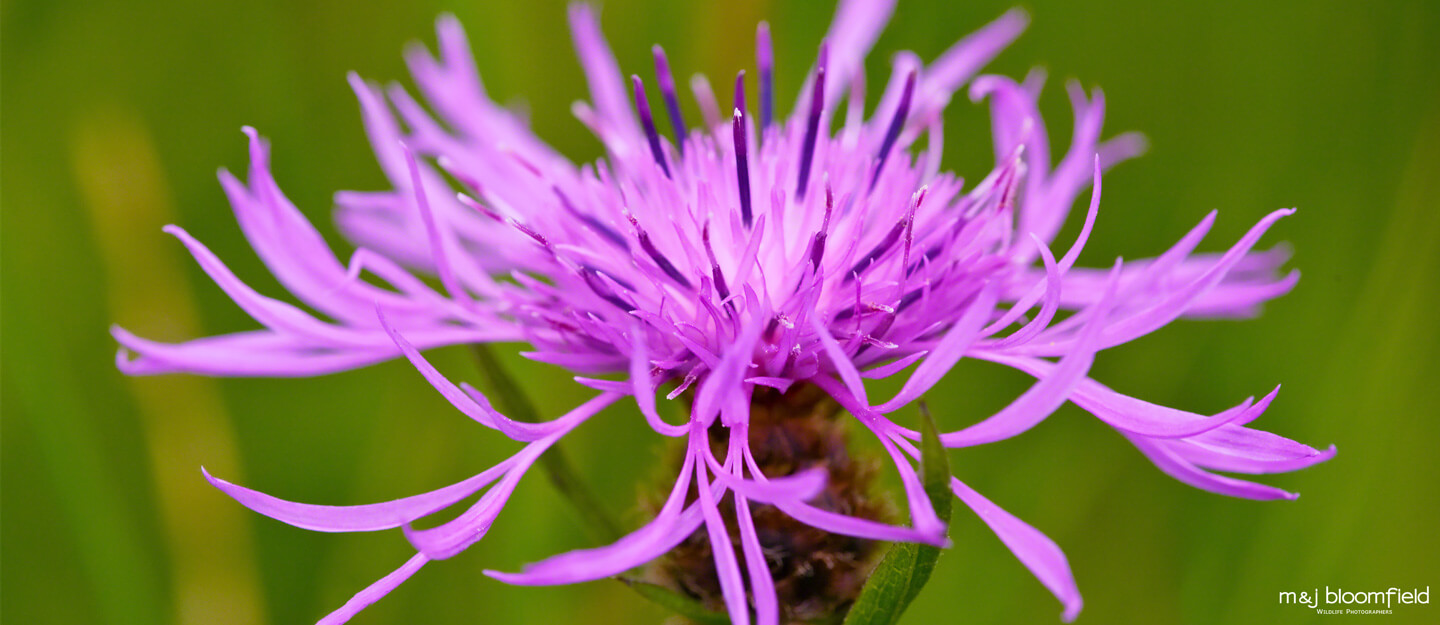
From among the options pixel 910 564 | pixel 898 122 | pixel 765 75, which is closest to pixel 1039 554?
pixel 910 564

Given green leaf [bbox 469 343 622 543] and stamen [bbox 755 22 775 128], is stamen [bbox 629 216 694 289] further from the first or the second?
stamen [bbox 755 22 775 128]

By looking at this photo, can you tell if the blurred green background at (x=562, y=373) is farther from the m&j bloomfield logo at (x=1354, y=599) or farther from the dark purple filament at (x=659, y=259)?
the dark purple filament at (x=659, y=259)

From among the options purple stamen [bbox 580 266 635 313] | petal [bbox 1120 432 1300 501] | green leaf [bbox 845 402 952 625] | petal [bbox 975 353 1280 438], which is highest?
purple stamen [bbox 580 266 635 313]

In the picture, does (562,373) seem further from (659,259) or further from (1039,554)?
(1039,554)

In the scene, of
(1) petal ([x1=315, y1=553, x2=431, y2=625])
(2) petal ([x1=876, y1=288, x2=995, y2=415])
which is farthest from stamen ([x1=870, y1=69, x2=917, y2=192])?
(1) petal ([x1=315, y1=553, x2=431, y2=625])

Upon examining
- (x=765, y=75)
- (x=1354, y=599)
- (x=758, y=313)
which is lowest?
(x=1354, y=599)

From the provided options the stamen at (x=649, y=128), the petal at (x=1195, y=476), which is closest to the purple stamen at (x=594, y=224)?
the stamen at (x=649, y=128)
